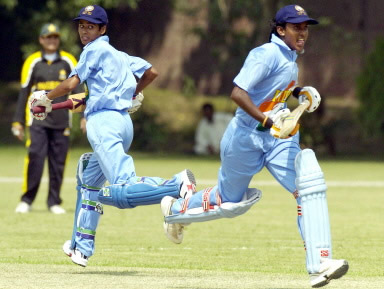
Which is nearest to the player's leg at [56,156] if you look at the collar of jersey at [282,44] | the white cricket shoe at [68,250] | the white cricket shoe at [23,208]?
the white cricket shoe at [23,208]

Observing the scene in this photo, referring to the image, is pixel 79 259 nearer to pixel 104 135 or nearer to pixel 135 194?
pixel 135 194

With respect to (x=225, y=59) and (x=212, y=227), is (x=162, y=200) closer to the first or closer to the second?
(x=212, y=227)

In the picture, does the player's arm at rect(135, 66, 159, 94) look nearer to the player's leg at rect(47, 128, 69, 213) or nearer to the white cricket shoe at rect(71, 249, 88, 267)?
the white cricket shoe at rect(71, 249, 88, 267)

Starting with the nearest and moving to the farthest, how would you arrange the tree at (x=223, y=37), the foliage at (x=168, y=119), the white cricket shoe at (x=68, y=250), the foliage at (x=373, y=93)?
1. the white cricket shoe at (x=68, y=250)
2. the foliage at (x=373, y=93)
3. the foliage at (x=168, y=119)
4. the tree at (x=223, y=37)

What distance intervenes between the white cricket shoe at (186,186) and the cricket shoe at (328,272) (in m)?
1.30

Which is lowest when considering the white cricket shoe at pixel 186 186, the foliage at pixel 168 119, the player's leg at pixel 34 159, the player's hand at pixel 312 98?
the foliage at pixel 168 119

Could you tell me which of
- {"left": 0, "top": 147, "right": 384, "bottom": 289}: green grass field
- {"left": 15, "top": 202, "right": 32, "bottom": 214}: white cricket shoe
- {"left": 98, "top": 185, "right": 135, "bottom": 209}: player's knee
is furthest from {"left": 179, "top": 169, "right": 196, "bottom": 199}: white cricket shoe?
{"left": 15, "top": 202, "right": 32, "bottom": 214}: white cricket shoe

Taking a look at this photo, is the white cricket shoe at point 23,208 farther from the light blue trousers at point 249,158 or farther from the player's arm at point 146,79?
the light blue trousers at point 249,158

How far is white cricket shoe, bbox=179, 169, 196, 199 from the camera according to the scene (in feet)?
26.4

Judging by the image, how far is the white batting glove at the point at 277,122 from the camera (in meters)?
7.28

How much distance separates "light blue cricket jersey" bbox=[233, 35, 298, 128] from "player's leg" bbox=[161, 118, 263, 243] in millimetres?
139

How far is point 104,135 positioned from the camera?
8281mm

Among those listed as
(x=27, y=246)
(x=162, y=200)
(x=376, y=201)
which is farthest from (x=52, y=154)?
(x=162, y=200)

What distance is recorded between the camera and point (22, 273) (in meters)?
8.45
